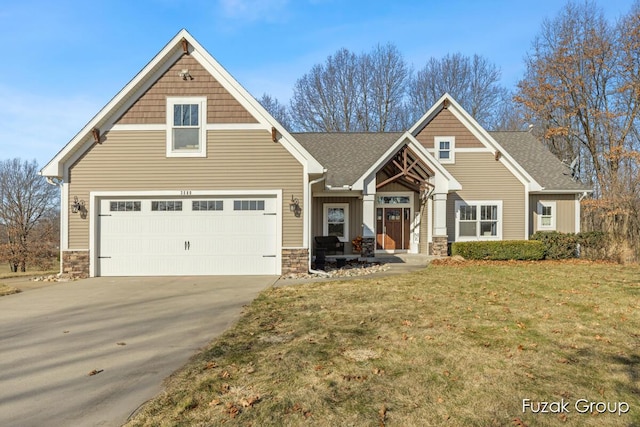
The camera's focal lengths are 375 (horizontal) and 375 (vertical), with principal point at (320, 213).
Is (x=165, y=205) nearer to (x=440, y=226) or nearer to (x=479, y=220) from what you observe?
(x=440, y=226)

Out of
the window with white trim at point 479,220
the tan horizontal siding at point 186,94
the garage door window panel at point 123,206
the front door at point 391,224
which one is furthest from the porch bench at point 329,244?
the garage door window panel at point 123,206

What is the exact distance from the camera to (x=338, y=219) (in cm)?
1650

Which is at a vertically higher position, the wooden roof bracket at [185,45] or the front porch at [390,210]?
the wooden roof bracket at [185,45]

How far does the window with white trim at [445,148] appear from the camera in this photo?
57.4 feet

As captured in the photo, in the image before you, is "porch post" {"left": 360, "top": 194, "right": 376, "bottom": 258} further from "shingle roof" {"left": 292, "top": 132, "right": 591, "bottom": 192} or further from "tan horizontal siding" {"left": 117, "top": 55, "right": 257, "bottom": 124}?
"tan horizontal siding" {"left": 117, "top": 55, "right": 257, "bottom": 124}

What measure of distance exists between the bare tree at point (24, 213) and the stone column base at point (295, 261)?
23.7 metres

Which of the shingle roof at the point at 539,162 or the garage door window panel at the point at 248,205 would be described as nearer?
the garage door window panel at the point at 248,205

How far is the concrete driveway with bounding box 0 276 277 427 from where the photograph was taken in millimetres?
3521

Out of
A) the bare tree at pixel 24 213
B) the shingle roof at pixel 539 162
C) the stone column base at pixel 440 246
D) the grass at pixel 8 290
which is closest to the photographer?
the grass at pixel 8 290

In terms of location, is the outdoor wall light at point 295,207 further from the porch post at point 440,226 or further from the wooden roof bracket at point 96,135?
the porch post at point 440,226

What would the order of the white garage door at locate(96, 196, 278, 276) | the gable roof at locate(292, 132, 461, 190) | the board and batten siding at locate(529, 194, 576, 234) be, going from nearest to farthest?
the white garage door at locate(96, 196, 278, 276)
the gable roof at locate(292, 132, 461, 190)
the board and batten siding at locate(529, 194, 576, 234)

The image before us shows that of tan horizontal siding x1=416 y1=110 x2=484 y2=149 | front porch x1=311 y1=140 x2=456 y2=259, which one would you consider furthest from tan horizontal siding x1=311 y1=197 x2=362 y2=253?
tan horizontal siding x1=416 y1=110 x2=484 y2=149
